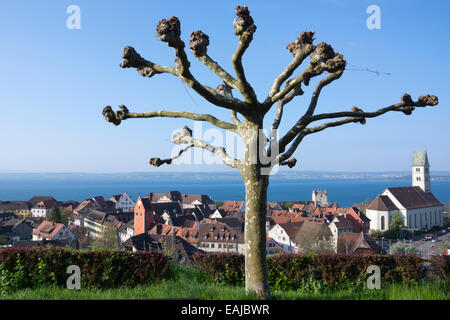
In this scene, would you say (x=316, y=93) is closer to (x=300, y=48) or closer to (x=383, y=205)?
(x=300, y=48)

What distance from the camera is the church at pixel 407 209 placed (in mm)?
78438

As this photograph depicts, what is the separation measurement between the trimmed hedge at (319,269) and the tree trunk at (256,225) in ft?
8.19

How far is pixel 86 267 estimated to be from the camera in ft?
26.0

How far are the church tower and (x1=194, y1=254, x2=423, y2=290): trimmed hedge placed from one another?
115804 millimetres

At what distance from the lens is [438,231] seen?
7700cm

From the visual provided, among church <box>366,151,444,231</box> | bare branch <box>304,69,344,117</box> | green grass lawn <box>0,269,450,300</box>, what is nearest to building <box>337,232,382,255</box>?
green grass lawn <box>0,269,450,300</box>

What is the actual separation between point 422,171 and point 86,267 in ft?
395

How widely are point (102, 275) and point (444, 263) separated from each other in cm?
753

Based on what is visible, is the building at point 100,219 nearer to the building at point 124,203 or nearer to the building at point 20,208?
the building at point 124,203

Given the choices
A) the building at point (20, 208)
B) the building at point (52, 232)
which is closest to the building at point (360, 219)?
the building at point (52, 232)

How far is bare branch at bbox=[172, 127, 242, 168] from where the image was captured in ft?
21.2
